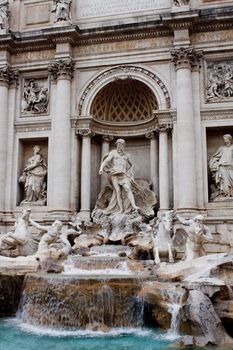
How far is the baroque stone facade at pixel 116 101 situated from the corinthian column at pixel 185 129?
37 millimetres

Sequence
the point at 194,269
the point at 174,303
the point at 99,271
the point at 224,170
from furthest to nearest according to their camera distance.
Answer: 1. the point at 224,170
2. the point at 99,271
3. the point at 194,269
4. the point at 174,303

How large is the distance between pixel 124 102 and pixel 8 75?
193 inches

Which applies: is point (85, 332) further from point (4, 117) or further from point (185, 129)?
point (4, 117)

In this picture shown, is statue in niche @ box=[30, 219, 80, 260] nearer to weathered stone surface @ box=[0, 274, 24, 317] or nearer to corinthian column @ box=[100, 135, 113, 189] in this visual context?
weathered stone surface @ box=[0, 274, 24, 317]

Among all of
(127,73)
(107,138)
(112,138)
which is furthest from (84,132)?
(127,73)

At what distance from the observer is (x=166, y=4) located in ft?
55.6

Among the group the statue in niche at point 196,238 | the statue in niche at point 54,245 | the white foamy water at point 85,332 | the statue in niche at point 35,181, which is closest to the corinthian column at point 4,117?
the statue in niche at point 35,181

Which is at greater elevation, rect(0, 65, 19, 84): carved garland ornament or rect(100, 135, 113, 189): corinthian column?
rect(0, 65, 19, 84): carved garland ornament

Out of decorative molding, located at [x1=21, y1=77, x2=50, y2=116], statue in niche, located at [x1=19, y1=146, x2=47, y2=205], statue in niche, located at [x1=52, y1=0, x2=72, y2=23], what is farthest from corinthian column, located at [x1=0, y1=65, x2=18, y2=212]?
statue in niche, located at [x1=52, y1=0, x2=72, y2=23]

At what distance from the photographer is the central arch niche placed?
1708cm

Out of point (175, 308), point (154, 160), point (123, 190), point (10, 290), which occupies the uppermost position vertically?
point (154, 160)

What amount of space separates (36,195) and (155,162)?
15.9 feet

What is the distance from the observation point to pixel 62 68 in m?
17.0

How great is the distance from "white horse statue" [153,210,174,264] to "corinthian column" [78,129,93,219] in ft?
11.1
